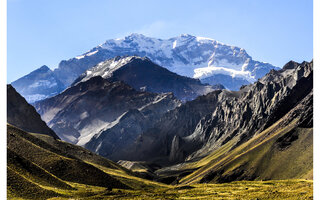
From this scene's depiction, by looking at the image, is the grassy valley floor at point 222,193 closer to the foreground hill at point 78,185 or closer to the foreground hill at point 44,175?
the foreground hill at point 78,185

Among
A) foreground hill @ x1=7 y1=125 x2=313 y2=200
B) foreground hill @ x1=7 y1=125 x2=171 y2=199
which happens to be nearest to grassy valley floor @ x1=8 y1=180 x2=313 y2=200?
foreground hill @ x1=7 y1=125 x2=313 y2=200

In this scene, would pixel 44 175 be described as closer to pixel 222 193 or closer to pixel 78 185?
pixel 78 185

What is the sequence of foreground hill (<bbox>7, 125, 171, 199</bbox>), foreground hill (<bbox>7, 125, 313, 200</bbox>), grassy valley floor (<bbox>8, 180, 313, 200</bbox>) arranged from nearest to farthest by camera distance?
grassy valley floor (<bbox>8, 180, 313, 200</bbox>), foreground hill (<bbox>7, 125, 313, 200</bbox>), foreground hill (<bbox>7, 125, 171, 199</bbox>)

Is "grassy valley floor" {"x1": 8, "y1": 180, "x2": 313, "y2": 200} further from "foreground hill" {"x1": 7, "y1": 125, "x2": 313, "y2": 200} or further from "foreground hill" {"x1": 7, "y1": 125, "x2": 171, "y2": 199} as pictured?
"foreground hill" {"x1": 7, "y1": 125, "x2": 171, "y2": 199}

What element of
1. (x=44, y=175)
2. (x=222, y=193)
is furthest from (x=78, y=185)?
(x=222, y=193)

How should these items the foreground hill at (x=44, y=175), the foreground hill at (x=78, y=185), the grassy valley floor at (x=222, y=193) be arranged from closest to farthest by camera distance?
the grassy valley floor at (x=222, y=193) < the foreground hill at (x=78, y=185) < the foreground hill at (x=44, y=175)

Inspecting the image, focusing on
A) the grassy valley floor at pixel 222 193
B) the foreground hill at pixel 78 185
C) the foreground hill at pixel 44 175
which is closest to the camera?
the grassy valley floor at pixel 222 193

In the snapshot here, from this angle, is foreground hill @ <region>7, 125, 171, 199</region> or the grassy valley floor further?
foreground hill @ <region>7, 125, 171, 199</region>

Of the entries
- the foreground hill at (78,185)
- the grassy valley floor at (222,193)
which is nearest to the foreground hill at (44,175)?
the foreground hill at (78,185)

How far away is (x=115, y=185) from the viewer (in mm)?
154750

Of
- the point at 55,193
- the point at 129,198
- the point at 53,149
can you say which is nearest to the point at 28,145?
the point at 53,149
